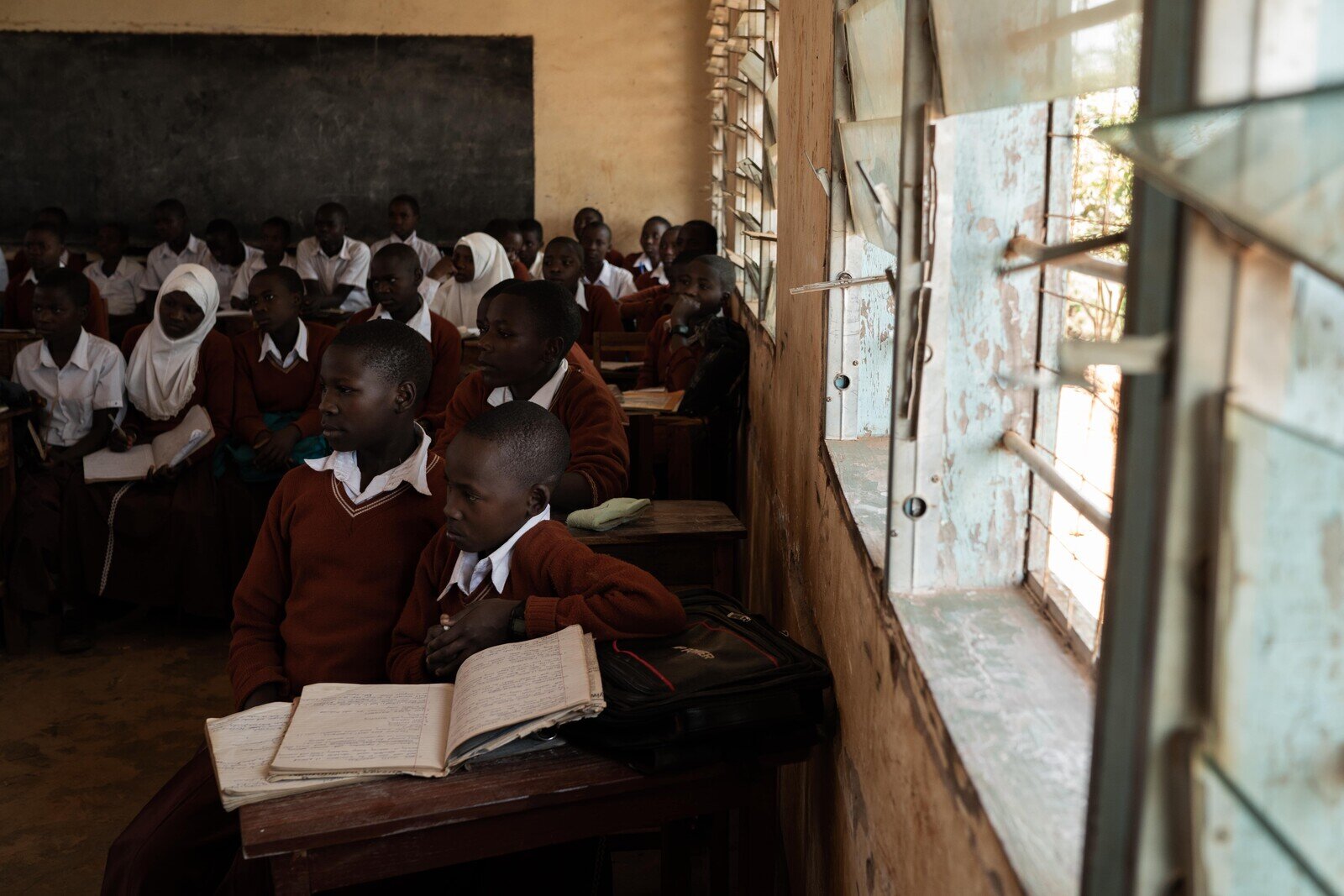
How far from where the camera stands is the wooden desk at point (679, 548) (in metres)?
2.59

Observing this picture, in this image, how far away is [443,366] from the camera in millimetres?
4289

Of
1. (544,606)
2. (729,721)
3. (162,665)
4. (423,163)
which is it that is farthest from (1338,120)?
(423,163)

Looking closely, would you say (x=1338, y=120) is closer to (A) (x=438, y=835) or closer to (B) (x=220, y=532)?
(A) (x=438, y=835)

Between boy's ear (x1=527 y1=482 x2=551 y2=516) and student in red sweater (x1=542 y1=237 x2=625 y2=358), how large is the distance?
3.80 m

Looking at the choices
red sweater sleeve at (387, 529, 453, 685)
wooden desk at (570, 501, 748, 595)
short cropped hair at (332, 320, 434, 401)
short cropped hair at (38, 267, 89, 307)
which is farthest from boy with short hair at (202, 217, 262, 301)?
red sweater sleeve at (387, 529, 453, 685)

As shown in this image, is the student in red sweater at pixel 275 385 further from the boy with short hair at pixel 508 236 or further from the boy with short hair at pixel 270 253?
the boy with short hair at pixel 270 253

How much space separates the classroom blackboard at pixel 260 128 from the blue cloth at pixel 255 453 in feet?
18.7

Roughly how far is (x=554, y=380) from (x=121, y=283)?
22.9 ft

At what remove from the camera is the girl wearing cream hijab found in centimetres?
404

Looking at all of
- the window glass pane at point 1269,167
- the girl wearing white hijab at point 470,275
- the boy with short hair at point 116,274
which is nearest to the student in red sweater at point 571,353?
the window glass pane at point 1269,167

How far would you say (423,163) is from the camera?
948 cm

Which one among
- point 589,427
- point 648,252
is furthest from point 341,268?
point 589,427

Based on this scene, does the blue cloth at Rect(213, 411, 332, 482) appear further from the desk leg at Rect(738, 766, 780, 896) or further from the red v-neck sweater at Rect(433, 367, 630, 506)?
the desk leg at Rect(738, 766, 780, 896)

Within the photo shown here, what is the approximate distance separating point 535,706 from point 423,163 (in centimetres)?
860
